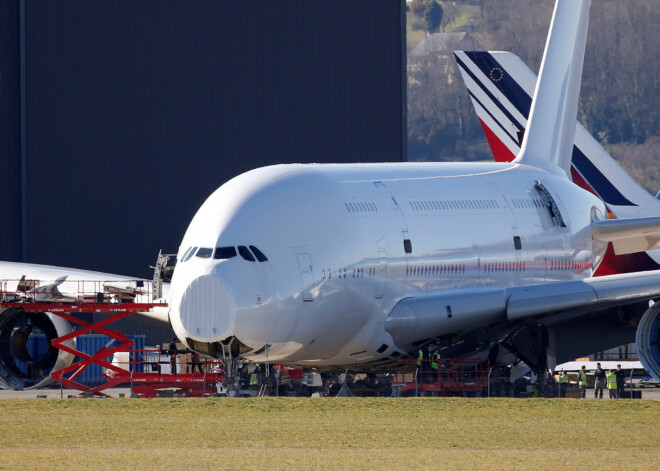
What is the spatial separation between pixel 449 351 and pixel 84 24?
80.1ft

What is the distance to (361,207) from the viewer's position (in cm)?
3077

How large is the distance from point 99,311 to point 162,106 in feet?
75.2

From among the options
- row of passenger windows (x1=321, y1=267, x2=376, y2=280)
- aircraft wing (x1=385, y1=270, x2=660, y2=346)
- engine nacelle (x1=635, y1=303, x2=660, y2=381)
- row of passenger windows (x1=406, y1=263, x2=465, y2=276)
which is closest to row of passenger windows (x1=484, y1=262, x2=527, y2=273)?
row of passenger windows (x1=406, y1=263, x2=465, y2=276)

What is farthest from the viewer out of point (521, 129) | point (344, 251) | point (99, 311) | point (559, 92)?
point (521, 129)

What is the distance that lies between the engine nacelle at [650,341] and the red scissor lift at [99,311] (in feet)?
30.3

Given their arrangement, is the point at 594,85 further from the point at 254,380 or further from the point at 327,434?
the point at 327,434

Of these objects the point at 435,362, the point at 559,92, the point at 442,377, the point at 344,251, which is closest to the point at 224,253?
the point at 344,251

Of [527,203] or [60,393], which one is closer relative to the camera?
[60,393]

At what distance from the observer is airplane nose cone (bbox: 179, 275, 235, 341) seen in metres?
26.7

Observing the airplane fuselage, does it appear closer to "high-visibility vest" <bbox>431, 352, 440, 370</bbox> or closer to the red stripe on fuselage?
"high-visibility vest" <bbox>431, 352, 440, 370</bbox>

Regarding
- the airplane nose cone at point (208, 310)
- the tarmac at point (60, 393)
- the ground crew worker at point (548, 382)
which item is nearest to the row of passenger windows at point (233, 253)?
the airplane nose cone at point (208, 310)

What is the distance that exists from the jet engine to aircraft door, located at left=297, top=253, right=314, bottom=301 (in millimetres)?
8109

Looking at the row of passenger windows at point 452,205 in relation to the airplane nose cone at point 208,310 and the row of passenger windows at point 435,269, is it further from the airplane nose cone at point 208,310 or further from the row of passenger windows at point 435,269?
the airplane nose cone at point 208,310

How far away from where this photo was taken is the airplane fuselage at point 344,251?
1066 inches
